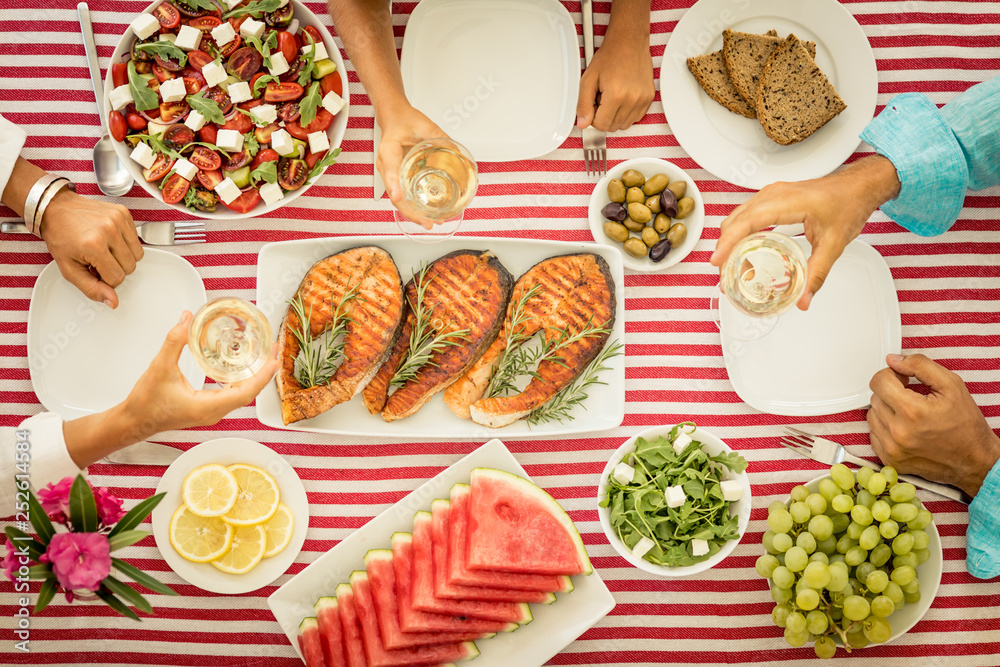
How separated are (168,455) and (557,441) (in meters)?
1.28

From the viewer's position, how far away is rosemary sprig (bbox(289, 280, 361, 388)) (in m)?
1.96

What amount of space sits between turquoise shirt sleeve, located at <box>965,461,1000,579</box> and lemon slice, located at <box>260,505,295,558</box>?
2215mm

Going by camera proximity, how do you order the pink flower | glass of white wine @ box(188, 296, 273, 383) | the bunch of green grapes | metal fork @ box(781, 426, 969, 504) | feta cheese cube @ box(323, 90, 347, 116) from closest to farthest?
the pink flower, glass of white wine @ box(188, 296, 273, 383), the bunch of green grapes, feta cheese cube @ box(323, 90, 347, 116), metal fork @ box(781, 426, 969, 504)

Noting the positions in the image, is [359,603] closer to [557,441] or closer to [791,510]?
[557,441]

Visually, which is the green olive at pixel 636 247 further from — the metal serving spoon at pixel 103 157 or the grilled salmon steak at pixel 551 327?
the metal serving spoon at pixel 103 157

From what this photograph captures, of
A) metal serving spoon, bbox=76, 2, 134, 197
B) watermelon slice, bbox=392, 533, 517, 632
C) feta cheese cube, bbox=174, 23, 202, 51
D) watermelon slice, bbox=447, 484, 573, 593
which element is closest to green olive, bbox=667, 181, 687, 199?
watermelon slice, bbox=447, 484, 573, 593

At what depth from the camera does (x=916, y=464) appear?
2.08 m

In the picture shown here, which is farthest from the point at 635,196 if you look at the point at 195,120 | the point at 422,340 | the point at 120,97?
the point at 120,97

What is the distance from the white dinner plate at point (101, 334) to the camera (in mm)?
2074

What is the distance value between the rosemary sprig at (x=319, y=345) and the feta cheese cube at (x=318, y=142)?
431 mm

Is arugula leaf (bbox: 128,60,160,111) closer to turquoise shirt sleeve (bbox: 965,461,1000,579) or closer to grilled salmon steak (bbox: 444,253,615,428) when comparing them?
grilled salmon steak (bbox: 444,253,615,428)

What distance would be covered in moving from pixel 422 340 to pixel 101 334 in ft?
3.49

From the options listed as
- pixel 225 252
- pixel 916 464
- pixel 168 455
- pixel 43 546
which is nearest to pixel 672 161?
pixel 916 464

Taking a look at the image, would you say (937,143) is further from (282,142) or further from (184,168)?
(184,168)
